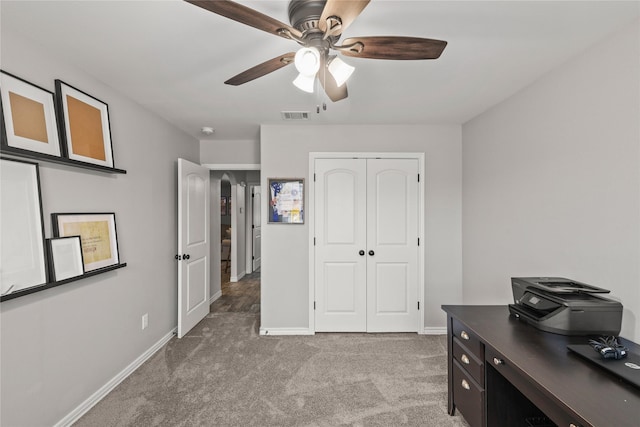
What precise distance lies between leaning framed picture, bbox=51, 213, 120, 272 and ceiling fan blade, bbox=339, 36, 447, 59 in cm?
202

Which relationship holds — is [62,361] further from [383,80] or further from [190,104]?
[383,80]

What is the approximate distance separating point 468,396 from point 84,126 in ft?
10.1

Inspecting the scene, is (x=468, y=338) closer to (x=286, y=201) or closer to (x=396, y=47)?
(x=396, y=47)

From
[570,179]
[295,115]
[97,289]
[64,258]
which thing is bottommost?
[97,289]

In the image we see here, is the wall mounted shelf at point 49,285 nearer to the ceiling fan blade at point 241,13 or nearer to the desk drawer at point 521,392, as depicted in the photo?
the ceiling fan blade at point 241,13

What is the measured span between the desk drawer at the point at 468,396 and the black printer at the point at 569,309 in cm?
49

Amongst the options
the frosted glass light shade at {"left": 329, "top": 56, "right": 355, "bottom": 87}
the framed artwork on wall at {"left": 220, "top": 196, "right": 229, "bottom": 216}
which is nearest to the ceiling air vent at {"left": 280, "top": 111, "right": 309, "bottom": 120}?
the frosted glass light shade at {"left": 329, "top": 56, "right": 355, "bottom": 87}

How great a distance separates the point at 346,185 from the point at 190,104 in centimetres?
179

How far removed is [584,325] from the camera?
149 centimetres

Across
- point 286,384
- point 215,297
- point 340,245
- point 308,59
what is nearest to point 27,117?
point 308,59

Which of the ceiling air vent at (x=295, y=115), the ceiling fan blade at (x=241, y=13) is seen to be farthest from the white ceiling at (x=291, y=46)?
the ceiling fan blade at (x=241, y=13)

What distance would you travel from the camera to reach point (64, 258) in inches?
74.9

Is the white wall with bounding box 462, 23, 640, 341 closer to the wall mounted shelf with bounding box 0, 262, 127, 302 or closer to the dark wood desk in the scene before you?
the dark wood desk

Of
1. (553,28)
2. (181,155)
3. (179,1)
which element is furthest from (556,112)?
(181,155)
